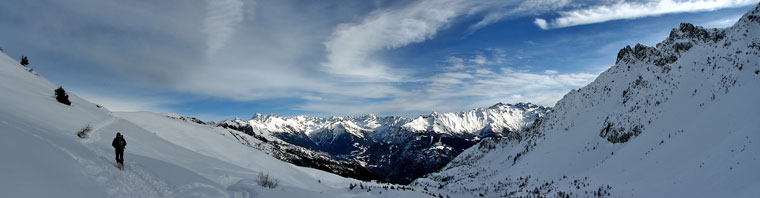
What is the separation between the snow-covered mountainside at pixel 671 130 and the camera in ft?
65.5

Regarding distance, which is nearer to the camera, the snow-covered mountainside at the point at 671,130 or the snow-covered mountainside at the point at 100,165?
the snow-covered mountainside at the point at 100,165

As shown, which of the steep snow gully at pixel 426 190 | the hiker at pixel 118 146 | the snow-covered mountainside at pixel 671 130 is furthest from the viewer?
the snow-covered mountainside at pixel 671 130

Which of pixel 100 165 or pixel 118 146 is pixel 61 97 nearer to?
pixel 118 146

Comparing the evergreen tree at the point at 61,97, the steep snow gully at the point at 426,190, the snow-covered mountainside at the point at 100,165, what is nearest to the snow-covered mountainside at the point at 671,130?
the steep snow gully at the point at 426,190

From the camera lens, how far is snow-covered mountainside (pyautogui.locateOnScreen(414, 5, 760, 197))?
19969 millimetres

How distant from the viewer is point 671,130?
32.0 metres

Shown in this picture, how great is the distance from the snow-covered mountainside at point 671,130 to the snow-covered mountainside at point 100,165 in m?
19.0

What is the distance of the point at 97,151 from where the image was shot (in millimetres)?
12898

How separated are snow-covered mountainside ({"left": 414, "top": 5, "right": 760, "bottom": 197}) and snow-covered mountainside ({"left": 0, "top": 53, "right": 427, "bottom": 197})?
19.0 meters

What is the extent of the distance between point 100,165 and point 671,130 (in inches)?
1773

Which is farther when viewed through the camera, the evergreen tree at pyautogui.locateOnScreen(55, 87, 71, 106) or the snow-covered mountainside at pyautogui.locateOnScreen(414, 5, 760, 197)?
the evergreen tree at pyautogui.locateOnScreen(55, 87, 71, 106)

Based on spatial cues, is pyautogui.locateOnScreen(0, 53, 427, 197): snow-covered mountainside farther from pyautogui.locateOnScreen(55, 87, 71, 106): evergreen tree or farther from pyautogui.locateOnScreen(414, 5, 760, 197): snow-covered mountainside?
pyautogui.locateOnScreen(414, 5, 760, 197): snow-covered mountainside

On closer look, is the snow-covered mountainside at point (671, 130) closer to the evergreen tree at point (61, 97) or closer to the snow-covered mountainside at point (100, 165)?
the snow-covered mountainside at point (100, 165)

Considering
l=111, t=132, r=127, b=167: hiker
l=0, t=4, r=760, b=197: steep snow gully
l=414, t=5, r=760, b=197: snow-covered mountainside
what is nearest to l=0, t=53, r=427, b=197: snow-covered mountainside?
l=0, t=4, r=760, b=197: steep snow gully
